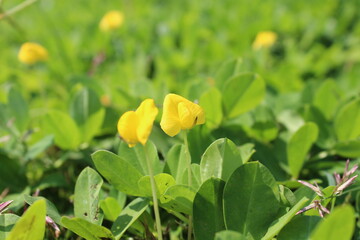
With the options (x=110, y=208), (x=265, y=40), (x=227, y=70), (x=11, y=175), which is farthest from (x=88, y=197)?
(x=265, y=40)

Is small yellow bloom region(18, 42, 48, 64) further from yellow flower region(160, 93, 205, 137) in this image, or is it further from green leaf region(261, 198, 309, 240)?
green leaf region(261, 198, 309, 240)

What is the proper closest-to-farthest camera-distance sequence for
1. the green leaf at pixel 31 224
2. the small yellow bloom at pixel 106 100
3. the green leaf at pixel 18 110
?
1. the green leaf at pixel 31 224
2. the green leaf at pixel 18 110
3. the small yellow bloom at pixel 106 100

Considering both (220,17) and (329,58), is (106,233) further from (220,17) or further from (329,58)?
(220,17)

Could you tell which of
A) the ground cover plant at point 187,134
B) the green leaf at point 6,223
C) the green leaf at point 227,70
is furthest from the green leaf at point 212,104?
the green leaf at point 6,223

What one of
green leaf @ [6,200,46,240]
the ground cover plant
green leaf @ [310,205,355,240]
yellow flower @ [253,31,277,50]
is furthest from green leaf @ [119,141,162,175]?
yellow flower @ [253,31,277,50]

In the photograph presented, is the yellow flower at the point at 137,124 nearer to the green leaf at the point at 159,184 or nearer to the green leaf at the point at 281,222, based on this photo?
the green leaf at the point at 159,184

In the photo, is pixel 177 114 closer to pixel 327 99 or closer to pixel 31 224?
pixel 31 224

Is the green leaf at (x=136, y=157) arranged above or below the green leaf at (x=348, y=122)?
above

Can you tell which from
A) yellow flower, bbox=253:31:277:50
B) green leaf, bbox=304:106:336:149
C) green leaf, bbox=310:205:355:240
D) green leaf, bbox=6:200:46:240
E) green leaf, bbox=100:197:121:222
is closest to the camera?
green leaf, bbox=310:205:355:240
